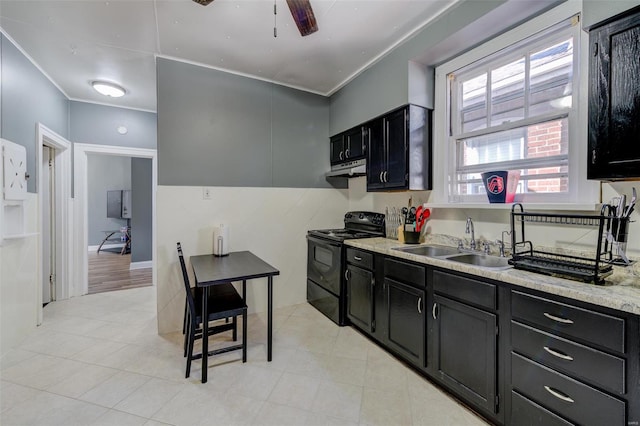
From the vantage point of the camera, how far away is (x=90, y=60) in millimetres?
2896

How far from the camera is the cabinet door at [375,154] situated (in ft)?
9.45

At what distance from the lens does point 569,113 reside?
1821mm

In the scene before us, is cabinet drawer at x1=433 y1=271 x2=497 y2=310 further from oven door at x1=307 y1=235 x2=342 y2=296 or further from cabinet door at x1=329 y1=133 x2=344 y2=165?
cabinet door at x1=329 y1=133 x2=344 y2=165

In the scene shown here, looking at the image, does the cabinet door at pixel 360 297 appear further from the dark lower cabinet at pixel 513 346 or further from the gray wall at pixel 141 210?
the gray wall at pixel 141 210

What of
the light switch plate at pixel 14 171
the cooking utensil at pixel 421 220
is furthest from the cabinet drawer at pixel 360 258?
the light switch plate at pixel 14 171

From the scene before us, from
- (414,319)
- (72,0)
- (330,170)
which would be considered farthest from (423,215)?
(72,0)

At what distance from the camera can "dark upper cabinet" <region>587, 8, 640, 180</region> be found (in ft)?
4.32

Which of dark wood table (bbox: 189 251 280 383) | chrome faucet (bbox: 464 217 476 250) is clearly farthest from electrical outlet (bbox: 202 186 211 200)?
chrome faucet (bbox: 464 217 476 250)

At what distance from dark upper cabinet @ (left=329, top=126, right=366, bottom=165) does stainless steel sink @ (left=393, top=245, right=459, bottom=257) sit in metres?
1.25

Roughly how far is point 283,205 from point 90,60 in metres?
2.47

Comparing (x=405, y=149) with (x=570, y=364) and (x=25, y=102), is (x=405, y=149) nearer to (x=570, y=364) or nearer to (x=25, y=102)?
(x=570, y=364)

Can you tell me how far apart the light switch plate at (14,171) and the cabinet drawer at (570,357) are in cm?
378

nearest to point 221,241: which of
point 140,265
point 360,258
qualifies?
point 360,258

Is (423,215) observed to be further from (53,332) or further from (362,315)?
Result: (53,332)
